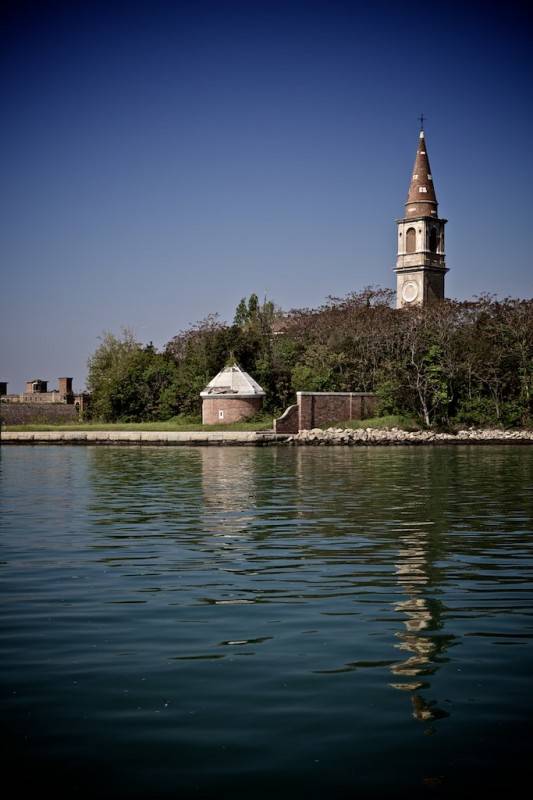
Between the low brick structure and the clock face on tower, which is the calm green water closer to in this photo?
the low brick structure

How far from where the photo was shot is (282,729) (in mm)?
6344

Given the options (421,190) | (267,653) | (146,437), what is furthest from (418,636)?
(421,190)

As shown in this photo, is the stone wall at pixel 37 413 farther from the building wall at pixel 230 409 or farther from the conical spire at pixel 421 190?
the conical spire at pixel 421 190

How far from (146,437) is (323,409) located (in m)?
10.6

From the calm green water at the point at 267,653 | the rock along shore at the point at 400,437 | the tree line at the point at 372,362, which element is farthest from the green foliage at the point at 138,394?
the calm green water at the point at 267,653

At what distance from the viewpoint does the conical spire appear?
8775 cm

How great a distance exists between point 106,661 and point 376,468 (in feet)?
84.1

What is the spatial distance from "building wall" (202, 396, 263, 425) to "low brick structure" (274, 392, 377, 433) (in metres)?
3.55

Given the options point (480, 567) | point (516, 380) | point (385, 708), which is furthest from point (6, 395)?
point (385, 708)

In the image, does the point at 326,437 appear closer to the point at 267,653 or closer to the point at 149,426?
the point at 149,426

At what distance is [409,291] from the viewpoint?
88312mm

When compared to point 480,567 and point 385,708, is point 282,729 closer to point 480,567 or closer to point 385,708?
point 385,708

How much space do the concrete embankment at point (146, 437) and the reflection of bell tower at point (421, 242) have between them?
36504 mm

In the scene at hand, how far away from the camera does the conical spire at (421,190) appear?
288ft
